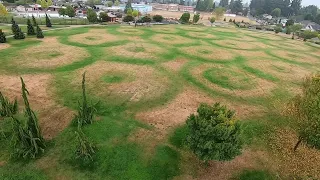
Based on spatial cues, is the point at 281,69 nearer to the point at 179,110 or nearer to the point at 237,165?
the point at 179,110

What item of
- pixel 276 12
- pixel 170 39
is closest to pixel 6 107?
pixel 170 39

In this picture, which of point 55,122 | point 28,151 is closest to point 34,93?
point 55,122

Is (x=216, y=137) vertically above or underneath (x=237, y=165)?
above

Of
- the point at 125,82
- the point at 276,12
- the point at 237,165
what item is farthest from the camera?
the point at 276,12

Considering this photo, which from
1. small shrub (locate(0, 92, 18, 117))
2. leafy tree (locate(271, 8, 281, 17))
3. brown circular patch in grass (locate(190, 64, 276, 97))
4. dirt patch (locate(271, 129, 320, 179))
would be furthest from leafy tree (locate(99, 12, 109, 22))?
leafy tree (locate(271, 8, 281, 17))

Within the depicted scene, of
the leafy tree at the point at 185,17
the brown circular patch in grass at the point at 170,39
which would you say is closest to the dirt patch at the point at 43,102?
the brown circular patch in grass at the point at 170,39

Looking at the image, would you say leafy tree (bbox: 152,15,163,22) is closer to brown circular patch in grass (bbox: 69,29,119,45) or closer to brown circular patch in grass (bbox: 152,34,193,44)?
brown circular patch in grass (bbox: 152,34,193,44)

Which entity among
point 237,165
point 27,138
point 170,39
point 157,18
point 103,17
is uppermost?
point 157,18
